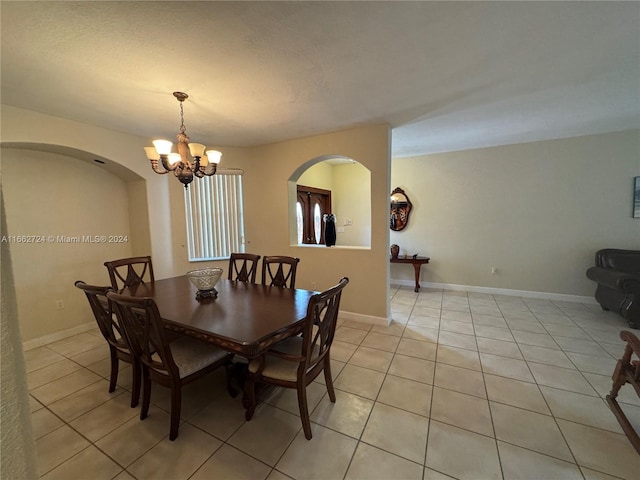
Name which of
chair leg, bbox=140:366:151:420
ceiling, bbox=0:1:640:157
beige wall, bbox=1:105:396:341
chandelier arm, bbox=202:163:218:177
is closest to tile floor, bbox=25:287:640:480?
chair leg, bbox=140:366:151:420

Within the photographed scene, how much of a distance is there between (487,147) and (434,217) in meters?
1.44

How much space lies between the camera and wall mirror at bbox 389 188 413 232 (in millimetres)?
5113

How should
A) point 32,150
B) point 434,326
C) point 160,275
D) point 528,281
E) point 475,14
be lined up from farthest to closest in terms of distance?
point 528,281, point 160,275, point 434,326, point 32,150, point 475,14

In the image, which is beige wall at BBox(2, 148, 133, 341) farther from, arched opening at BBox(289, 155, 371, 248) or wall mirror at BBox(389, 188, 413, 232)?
wall mirror at BBox(389, 188, 413, 232)

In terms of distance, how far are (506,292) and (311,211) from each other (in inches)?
153

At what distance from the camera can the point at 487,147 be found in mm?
4395

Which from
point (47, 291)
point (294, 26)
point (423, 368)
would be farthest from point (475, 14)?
point (47, 291)

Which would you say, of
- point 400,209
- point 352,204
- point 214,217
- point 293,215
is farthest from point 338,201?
point 214,217

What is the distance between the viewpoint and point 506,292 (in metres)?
4.45

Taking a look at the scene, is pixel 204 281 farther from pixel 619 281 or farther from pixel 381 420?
pixel 619 281

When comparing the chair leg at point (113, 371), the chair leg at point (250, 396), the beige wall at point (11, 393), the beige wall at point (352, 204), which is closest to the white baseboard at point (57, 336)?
the chair leg at point (113, 371)

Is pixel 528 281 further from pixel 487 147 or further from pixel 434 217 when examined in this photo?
pixel 487 147

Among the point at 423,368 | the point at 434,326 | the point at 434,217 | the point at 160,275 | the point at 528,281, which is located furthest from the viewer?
the point at 434,217

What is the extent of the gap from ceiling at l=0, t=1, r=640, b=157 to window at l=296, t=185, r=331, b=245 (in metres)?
2.17
